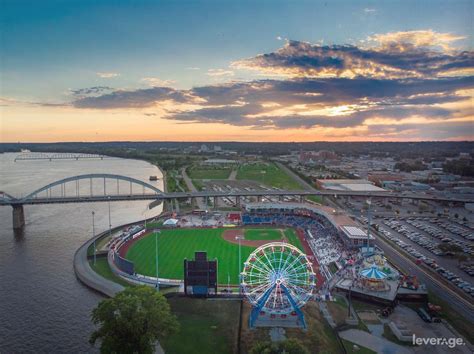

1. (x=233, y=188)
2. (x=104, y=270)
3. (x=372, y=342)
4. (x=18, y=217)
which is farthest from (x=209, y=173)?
(x=372, y=342)

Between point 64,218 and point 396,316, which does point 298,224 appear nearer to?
point 396,316

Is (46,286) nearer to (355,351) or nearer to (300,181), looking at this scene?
(355,351)

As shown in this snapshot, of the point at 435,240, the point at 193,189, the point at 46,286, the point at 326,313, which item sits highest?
the point at 193,189

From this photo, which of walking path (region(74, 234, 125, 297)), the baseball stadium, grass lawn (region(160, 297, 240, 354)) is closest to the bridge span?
the baseball stadium

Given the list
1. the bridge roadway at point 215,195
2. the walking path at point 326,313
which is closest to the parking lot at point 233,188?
the bridge roadway at point 215,195

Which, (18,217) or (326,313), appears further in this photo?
(18,217)

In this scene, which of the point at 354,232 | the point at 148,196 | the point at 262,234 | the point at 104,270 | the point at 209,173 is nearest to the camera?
the point at 104,270
